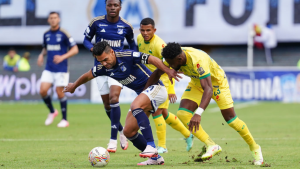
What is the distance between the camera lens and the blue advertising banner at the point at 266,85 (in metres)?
19.7

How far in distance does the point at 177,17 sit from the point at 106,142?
18.3 metres

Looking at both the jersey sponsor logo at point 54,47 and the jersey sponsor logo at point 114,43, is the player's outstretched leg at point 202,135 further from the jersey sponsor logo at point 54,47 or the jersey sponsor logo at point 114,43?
the jersey sponsor logo at point 54,47

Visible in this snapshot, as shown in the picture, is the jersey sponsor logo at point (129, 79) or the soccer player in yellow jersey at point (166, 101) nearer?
the jersey sponsor logo at point (129, 79)

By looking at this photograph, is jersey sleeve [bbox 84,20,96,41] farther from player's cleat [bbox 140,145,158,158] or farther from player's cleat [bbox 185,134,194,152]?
player's cleat [bbox 140,145,158,158]

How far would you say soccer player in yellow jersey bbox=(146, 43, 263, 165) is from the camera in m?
5.68

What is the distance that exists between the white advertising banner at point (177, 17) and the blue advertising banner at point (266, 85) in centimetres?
564

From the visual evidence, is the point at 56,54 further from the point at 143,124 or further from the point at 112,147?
the point at 143,124

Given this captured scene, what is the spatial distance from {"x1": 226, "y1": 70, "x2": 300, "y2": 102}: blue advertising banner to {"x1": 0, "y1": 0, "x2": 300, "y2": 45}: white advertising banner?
222 inches

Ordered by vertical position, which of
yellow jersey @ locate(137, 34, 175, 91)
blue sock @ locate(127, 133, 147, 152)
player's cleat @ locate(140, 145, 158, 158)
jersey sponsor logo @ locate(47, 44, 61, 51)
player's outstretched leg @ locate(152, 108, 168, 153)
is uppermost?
yellow jersey @ locate(137, 34, 175, 91)

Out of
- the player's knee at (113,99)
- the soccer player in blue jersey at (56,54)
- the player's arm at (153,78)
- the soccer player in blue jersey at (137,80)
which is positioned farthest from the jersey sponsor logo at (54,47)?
the player's arm at (153,78)

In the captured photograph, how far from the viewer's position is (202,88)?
237 inches

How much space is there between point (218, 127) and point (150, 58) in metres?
5.79

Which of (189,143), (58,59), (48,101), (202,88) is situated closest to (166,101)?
(189,143)

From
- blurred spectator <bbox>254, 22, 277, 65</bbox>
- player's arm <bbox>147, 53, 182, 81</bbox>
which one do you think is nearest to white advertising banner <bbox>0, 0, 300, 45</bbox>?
blurred spectator <bbox>254, 22, 277, 65</bbox>
